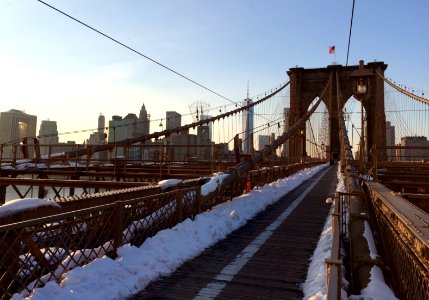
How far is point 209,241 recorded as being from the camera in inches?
328

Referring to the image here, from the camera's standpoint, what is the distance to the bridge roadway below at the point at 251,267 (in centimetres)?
548

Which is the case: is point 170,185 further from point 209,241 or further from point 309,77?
point 309,77

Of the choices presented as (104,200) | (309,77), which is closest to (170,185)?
(104,200)

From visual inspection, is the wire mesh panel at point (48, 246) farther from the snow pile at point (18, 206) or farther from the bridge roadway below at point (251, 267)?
the bridge roadway below at point (251, 267)

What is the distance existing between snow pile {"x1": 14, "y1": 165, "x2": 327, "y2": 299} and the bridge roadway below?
189 mm

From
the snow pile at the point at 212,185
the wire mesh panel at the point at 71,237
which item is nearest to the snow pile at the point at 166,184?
the snow pile at the point at 212,185

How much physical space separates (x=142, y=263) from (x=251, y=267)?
2.04m

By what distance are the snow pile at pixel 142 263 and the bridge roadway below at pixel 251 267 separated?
7.5 inches

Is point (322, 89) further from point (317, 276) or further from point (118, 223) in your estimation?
point (118, 223)

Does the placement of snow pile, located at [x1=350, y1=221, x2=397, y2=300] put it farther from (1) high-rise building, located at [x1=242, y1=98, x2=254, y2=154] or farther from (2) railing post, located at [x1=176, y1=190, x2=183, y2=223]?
(1) high-rise building, located at [x1=242, y1=98, x2=254, y2=154]

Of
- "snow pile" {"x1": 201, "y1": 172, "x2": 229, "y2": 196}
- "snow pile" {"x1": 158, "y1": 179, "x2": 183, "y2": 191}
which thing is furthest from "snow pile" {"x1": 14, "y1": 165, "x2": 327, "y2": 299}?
"snow pile" {"x1": 158, "y1": 179, "x2": 183, "y2": 191}

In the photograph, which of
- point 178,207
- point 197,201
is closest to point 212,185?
point 197,201

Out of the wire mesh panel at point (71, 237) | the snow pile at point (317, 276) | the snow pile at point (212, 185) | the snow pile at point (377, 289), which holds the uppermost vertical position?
the snow pile at point (212, 185)

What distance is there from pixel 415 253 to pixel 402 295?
1.78 meters
